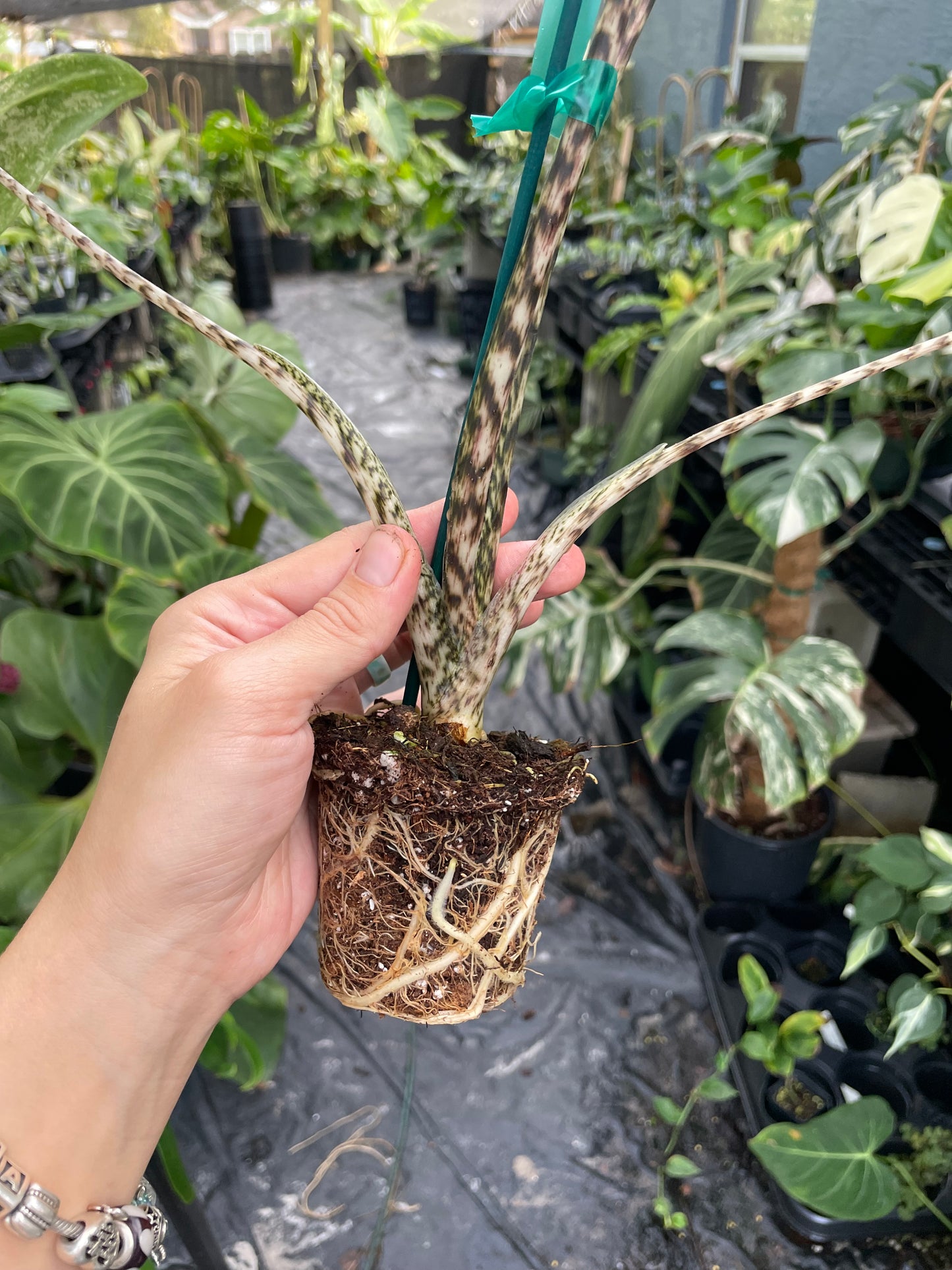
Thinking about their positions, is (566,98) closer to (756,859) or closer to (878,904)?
(878,904)

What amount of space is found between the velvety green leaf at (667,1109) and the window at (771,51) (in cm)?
259

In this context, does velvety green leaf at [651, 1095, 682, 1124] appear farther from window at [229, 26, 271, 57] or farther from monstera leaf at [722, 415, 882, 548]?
window at [229, 26, 271, 57]

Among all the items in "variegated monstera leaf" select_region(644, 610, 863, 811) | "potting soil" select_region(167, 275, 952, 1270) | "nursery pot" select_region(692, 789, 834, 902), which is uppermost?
"variegated monstera leaf" select_region(644, 610, 863, 811)

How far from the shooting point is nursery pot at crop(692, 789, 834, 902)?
1318mm

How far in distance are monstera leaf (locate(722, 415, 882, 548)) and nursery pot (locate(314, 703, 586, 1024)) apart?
1.85ft

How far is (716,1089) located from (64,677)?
106 cm

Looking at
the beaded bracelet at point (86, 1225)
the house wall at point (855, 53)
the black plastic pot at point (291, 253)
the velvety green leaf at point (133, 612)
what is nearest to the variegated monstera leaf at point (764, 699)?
the velvety green leaf at point (133, 612)

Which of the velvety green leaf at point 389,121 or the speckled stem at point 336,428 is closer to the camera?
the speckled stem at point 336,428

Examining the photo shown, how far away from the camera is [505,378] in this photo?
1.60 feet

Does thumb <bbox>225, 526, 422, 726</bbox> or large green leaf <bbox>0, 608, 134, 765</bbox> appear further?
large green leaf <bbox>0, 608, 134, 765</bbox>

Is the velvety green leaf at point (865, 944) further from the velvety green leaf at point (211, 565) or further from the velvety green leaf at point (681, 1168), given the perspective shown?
the velvety green leaf at point (211, 565)

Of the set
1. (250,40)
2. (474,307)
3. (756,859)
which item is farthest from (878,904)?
(250,40)

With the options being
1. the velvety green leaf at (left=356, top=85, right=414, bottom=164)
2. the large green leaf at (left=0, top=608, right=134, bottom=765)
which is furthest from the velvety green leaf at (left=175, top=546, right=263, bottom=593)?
the velvety green leaf at (left=356, top=85, right=414, bottom=164)

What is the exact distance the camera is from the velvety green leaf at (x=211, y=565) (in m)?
1.02
